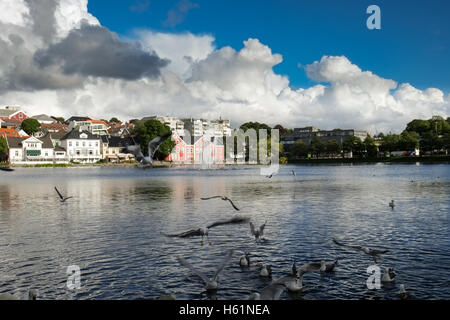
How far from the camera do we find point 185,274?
13945 mm

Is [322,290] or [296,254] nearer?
[322,290]

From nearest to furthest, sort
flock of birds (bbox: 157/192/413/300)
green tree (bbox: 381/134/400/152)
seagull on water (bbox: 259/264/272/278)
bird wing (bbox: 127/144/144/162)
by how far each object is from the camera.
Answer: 1. flock of birds (bbox: 157/192/413/300)
2. seagull on water (bbox: 259/264/272/278)
3. bird wing (bbox: 127/144/144/162)
4. green tree (bbox: 381/134/400/152)

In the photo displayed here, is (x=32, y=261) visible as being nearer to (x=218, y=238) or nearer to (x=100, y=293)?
(x=100, y=293)

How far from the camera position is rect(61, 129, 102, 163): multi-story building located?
514ft

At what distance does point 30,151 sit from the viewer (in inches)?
5773

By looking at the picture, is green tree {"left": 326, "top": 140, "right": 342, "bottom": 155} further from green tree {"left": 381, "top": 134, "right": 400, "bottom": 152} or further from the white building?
the white building

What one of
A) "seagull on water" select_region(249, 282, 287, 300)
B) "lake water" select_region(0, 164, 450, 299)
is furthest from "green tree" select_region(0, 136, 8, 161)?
Result: "seagull on water" select_region(249, 282, 287, 300)

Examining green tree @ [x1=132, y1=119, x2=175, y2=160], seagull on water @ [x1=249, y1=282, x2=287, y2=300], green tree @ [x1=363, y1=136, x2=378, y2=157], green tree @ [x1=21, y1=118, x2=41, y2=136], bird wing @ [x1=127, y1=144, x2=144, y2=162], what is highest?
green tree @ [x1=21, y1=118, x2=41, y2=136]

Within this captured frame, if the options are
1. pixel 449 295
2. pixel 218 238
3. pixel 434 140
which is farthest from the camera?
pixel 434 140

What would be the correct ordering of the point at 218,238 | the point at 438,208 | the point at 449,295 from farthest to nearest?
the point at 438,208 < the point at 218,238 < the point at 449,295

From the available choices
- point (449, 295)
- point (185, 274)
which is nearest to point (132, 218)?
point (185, 274)

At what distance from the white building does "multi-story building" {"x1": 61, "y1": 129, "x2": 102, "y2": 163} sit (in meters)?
6.40

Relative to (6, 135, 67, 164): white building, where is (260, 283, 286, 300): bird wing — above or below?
below
